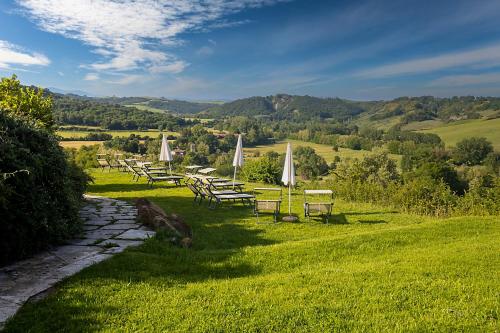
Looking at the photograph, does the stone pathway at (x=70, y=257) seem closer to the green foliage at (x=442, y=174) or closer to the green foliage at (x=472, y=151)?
the green foliage at (x=442, y=174)

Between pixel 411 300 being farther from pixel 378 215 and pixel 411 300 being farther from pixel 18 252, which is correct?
pixel 378 215

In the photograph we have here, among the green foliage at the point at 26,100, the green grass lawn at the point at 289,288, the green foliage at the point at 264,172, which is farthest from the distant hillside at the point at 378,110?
the green foliage at the point at 26,100

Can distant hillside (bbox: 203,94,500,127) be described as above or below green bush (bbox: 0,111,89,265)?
above

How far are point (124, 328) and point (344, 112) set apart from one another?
592 ft

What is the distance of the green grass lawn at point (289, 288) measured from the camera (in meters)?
3.54

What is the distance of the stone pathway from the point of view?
392 cm

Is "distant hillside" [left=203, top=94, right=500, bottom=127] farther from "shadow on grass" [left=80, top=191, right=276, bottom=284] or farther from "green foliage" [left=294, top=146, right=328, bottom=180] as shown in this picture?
"shadow on grass" [left=80, top=191, right=276, bottom=284]

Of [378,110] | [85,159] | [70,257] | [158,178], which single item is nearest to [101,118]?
[85,159]

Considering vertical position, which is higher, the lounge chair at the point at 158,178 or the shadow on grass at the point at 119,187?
the lounge chair at the point at 158,178

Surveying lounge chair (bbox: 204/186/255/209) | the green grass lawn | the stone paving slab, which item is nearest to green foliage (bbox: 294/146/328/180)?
lounge chair (bbox: 204/186/255/209)

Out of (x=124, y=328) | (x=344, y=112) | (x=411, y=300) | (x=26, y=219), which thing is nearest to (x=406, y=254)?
(x=411, y=300)

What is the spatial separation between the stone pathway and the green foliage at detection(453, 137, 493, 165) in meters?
57.7

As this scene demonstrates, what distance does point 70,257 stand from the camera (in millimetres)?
5211

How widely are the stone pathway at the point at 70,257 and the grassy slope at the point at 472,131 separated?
223 feet
